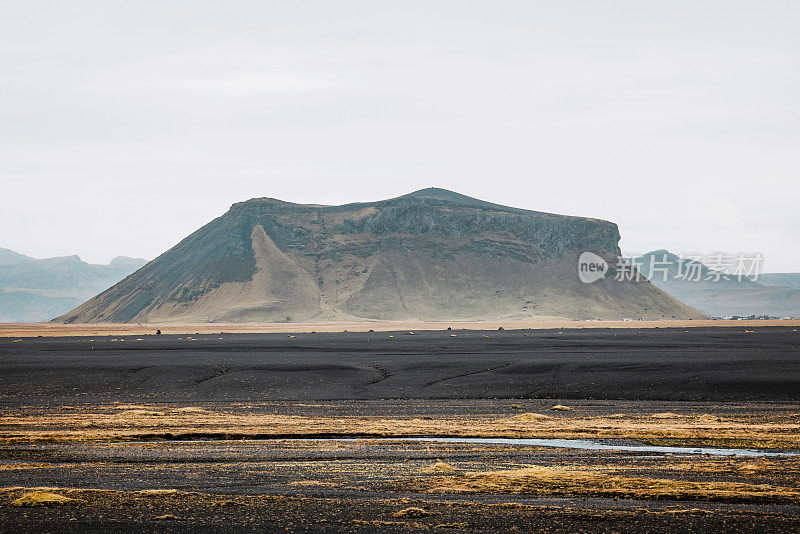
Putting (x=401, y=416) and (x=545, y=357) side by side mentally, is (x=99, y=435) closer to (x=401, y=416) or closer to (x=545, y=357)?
(x=401, y=416)

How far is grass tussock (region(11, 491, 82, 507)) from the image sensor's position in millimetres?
15625

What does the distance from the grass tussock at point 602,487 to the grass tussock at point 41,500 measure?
285 inches

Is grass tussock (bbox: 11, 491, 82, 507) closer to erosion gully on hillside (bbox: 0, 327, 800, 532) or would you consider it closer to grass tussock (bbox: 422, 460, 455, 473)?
erosion gully on hillside (bbox: 0, 327, 800, 532)

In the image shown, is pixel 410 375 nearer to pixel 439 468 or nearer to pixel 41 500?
pixel 439 468

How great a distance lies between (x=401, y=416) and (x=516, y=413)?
426 cm

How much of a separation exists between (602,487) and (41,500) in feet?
36.4

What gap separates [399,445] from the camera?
23188mm

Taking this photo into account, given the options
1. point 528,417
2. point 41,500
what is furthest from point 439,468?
point 528,417

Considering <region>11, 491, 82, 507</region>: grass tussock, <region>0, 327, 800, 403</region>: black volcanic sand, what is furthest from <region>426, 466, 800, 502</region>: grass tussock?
<region>0, 327, 800, 403</region>: black volcanic sand

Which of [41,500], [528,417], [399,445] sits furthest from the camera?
[528,417]

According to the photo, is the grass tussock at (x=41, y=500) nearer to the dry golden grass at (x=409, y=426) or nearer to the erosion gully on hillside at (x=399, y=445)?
the erosion gully on hillside at (x=399, y=445)

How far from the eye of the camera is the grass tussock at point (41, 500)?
51.3 feet

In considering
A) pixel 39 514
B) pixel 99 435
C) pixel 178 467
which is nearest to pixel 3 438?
pixel 99 435

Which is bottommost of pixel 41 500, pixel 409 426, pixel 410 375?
pixel 410 375
